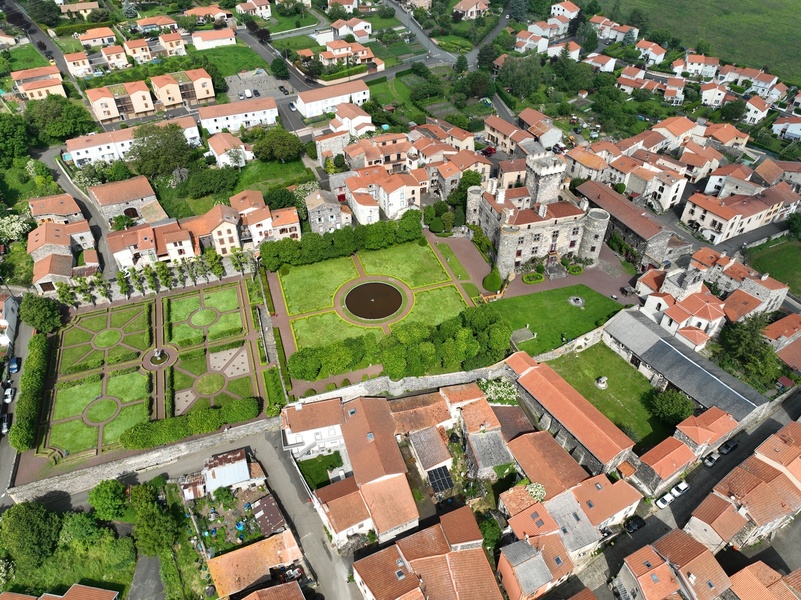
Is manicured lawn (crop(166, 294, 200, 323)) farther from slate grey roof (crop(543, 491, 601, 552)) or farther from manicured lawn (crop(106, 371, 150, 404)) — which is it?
slate grey roof (crop(543, 491, 601, 552))

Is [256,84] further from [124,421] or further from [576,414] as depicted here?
[576,414]

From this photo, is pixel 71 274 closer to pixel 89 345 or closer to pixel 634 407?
pixel 89 345

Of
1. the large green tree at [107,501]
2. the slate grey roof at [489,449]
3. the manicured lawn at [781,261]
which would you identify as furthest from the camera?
the manicured lawn at [781,261]

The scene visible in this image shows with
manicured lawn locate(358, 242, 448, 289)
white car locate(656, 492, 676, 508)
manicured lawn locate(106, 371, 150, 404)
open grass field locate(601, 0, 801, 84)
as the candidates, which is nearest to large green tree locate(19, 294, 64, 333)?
manicured lawn locate(106, 371, 150, 404)

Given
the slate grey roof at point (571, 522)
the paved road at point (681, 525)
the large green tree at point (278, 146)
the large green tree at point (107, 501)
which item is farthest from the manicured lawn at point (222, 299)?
the paved road at point (681, 525)

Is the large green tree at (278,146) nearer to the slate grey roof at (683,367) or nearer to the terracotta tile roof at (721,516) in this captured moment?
the slate grey roof at (683,367)

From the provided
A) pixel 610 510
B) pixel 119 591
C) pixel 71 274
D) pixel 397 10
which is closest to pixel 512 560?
pixel 610 510
